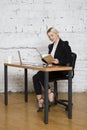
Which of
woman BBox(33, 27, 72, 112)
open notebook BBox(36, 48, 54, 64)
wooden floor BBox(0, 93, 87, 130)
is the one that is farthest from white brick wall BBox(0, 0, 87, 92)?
open notebook BBox(36, 48, 54, 64)

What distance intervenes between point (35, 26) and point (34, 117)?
2342mm

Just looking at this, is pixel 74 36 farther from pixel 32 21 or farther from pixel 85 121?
pixel 85 121

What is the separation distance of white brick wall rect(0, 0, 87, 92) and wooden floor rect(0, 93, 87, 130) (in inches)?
40.1

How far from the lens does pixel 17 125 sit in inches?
137

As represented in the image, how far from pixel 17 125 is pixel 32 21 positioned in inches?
106

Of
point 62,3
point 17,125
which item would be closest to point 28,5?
point 62,3

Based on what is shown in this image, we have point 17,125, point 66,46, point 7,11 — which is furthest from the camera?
point 7,11

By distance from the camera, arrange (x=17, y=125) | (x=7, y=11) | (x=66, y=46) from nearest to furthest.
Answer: (x=17, y=125), (x=66, y=46), (x=7, y=11)

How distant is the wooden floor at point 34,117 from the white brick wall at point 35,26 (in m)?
1.02

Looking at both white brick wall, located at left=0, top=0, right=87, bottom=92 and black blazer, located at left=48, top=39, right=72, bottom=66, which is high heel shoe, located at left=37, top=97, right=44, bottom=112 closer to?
black blazer, located at left=48, top=39, right=72, bottom=66

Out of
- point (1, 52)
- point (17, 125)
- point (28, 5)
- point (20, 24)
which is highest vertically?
point (28, 5)

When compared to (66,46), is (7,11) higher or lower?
higher

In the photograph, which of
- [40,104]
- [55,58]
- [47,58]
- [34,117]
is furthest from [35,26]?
[34,117]

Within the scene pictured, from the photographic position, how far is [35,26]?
564cm
